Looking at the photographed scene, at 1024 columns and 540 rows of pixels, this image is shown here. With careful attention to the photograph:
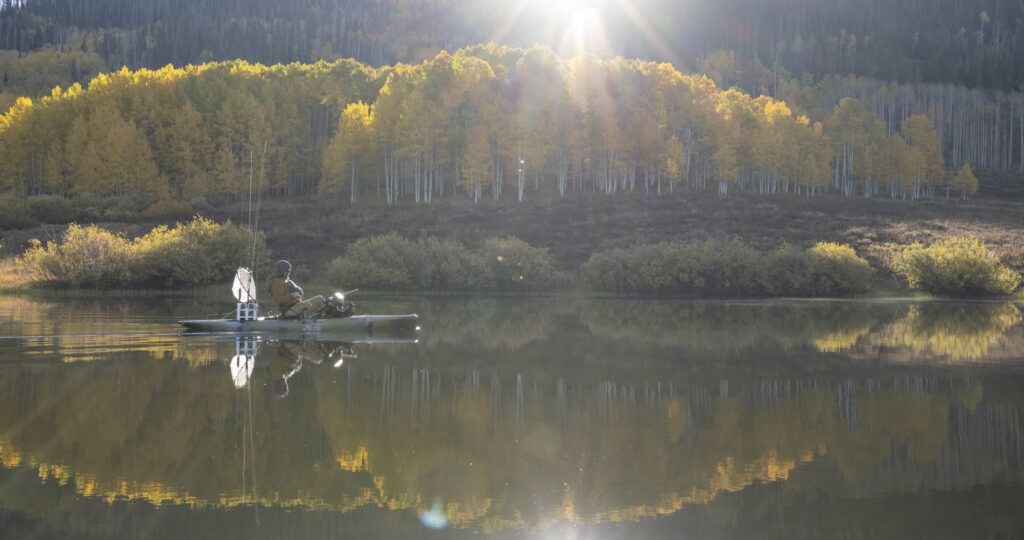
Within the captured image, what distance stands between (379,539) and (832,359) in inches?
552

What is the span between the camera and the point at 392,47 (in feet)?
619

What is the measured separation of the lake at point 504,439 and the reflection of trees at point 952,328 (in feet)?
1.69

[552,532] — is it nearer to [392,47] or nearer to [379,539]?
[379,539]

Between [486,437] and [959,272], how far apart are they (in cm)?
4074

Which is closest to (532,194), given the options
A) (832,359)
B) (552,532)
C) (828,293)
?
(828,293)

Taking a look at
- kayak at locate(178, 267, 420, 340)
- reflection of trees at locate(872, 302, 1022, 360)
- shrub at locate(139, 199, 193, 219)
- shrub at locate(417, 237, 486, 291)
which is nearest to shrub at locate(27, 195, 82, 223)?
shrub at locate(139, 199, 193, 219)

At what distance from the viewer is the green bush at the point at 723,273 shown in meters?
44.2

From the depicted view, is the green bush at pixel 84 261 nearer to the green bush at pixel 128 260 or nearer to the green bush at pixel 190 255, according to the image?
the green bush at pixel 128 260

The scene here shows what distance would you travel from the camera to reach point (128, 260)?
39719mm

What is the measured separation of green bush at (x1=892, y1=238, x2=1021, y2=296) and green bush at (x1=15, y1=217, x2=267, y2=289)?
125 ft

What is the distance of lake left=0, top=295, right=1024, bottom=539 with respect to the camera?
7535 mm

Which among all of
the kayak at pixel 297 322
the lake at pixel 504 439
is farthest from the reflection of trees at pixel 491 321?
the kayak at pixel 297 322

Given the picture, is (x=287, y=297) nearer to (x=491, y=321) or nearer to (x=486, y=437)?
(x=491, y=321)

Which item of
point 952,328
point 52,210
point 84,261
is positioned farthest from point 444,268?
point 52,210
